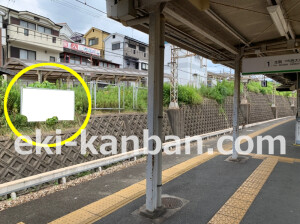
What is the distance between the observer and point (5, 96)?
572 centimetres

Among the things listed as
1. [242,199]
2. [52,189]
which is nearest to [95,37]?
[52,189]

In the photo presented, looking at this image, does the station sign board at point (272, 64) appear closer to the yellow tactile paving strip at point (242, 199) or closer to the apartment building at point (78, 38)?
the yellow tactile paving strip at point (242, 199)

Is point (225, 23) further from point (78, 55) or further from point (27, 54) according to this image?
point (78, 55)

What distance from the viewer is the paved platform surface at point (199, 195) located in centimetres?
380

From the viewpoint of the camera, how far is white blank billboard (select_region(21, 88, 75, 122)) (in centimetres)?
546

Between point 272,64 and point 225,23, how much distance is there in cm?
254

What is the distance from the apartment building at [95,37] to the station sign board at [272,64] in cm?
3299

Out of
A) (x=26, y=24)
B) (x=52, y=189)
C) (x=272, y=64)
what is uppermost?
(x=26, y=24)

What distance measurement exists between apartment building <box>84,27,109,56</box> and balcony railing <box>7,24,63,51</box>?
14387mm

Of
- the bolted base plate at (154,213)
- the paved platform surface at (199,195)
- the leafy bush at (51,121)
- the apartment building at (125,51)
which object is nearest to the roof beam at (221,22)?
the paved platform surface at (199,195)

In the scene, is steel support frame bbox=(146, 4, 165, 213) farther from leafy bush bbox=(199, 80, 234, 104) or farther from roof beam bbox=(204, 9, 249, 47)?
leafy bush bbox=(199, 80, 234, 104)

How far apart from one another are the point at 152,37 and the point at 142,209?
294 centimetres

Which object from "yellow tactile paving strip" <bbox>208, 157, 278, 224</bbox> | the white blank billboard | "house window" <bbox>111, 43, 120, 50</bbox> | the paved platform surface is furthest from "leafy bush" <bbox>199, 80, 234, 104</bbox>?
Answer: "house window" <bbox>111, 43, 120, 50</bbox>

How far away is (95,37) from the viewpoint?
38.3 meters
